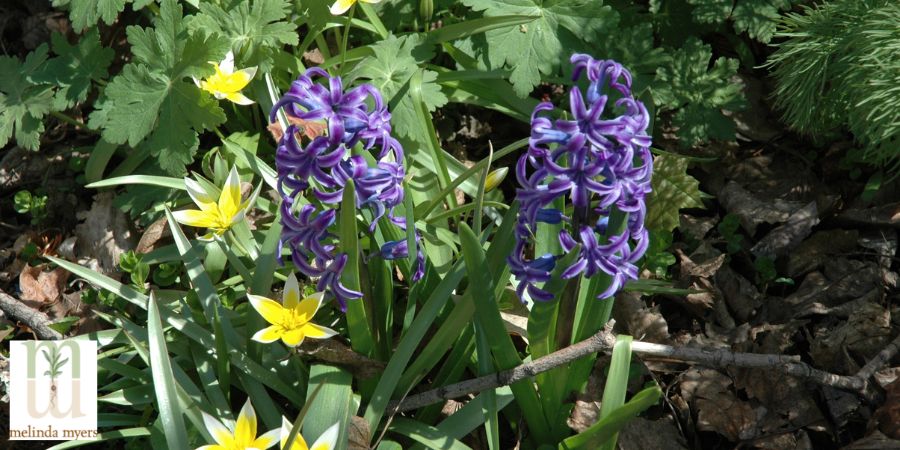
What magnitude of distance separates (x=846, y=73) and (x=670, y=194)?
2.10 ft

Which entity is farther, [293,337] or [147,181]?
[147,181]

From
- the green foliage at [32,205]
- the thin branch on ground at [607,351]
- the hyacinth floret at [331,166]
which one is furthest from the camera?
the green foliage at [32,205]

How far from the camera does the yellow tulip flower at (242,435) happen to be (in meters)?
1.85

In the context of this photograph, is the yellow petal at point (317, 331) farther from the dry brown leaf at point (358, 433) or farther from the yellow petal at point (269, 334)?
the dry brown leaf at point (358, 433)

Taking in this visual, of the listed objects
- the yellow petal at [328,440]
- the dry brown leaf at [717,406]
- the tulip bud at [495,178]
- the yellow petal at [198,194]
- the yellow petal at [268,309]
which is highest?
the tulip bud at [495,178]

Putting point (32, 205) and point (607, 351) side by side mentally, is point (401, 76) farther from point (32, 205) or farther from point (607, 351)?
point (32, 205)

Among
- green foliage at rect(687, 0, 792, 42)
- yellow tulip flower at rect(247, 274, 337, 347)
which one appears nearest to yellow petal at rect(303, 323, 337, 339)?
yellow tulip flower at rect(247, 274, 337, 347)

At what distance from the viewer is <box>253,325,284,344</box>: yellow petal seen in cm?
195

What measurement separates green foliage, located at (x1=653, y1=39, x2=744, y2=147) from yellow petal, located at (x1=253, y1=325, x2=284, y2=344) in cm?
153

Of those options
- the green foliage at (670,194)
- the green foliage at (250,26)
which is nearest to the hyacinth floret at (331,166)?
the green foliage at (250,26)

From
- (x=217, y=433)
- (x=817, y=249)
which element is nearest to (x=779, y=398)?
(x=817, y=249)

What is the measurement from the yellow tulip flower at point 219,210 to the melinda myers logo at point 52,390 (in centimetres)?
45

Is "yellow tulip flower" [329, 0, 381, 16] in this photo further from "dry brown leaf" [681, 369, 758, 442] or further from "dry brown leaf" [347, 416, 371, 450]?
"dry brown leaf" [681, 369, 758, 442]

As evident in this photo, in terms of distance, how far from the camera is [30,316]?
2461 millimetres
